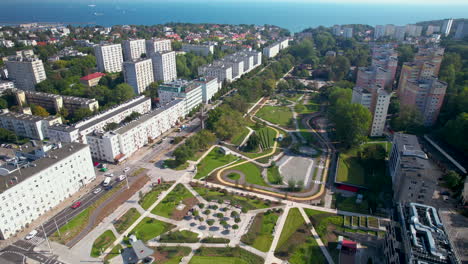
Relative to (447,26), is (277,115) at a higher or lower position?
lower

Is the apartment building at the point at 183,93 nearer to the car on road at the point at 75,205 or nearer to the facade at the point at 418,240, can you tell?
the car on road at the point at 75,205

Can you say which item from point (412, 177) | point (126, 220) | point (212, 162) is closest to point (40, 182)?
point (126, 220)

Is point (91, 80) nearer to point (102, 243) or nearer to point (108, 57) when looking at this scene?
point (108, 57)

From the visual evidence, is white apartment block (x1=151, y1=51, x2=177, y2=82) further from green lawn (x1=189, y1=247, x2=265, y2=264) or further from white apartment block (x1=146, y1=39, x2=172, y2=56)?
green lawn (x1=189, y1=247, x2=265, y2=264)

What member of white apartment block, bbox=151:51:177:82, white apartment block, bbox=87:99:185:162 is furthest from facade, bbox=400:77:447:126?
white apartment block, bbox=151:51:177:82

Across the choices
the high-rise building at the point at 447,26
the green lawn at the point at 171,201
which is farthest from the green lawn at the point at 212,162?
the high-rise building at the point at 447,26
